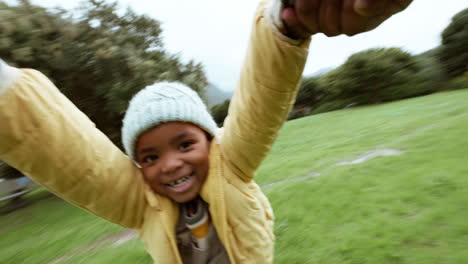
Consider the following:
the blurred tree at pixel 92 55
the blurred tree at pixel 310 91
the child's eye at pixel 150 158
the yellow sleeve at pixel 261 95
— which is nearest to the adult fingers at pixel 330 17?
the yellow sleeve at pixel 261 95

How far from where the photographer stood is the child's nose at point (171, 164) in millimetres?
1198

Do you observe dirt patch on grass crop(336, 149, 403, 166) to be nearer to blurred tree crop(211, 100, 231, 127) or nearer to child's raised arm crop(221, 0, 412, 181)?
child's raised arm crop(221, 0, 412, 181)

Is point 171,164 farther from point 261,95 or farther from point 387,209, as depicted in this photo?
point 387,209

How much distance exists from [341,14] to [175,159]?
34.1 inches

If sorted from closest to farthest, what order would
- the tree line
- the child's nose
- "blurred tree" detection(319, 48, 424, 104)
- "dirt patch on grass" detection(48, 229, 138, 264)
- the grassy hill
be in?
the child's nose, the grassy hill, "dirt patch on grass" detection(48, 229, 138, 264), the tree line, "blurred tree" detection(319, 48, 424, 104)

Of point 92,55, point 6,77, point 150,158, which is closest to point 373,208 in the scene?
point 150,158

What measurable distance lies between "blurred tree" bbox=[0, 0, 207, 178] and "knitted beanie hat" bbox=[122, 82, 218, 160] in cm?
670

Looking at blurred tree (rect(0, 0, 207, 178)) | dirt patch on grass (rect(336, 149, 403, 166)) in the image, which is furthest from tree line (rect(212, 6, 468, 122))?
dirt patch on grass (rect(336, 149, 403, 166))

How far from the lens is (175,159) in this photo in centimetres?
122

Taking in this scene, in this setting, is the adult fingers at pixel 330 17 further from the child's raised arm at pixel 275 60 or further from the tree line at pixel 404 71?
the tree line at pixel 404 71

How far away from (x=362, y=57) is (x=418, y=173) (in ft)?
39.6

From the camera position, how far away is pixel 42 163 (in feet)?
3.31

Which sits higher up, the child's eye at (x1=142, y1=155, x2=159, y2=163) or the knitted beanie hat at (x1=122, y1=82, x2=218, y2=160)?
the knitted beanie hat at (x1=122, y1=82, x2=218, y2=160)

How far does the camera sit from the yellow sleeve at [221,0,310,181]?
0.84 meters
